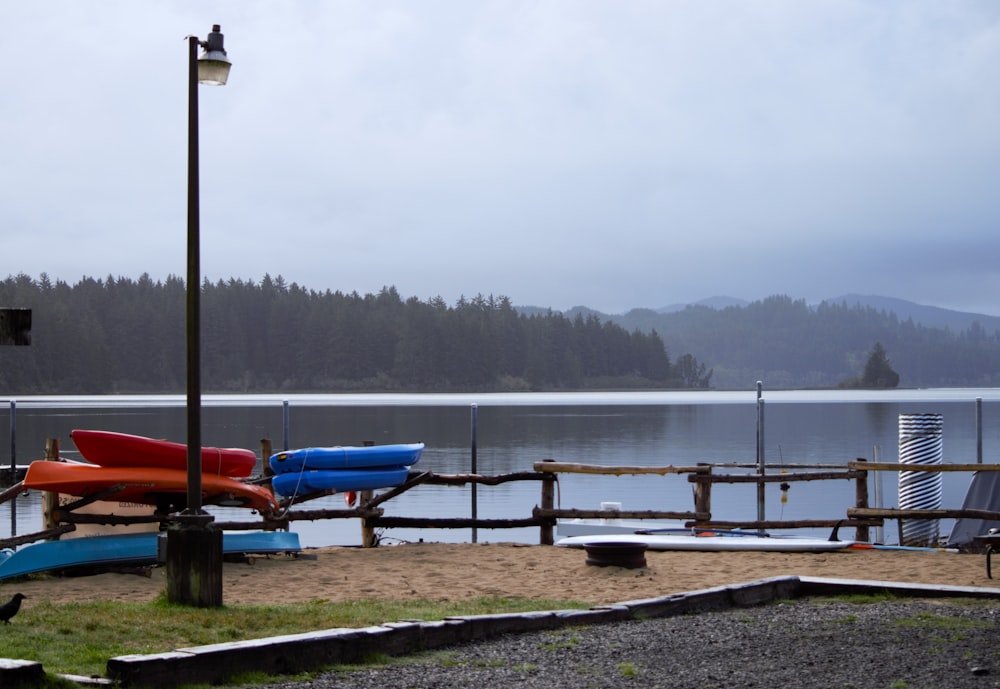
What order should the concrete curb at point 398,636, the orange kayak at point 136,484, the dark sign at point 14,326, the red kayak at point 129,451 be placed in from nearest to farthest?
the concrete curb at point 398,636, the dark sign at point 14,326, the orange kayak at point 136,484, the red kayak at point 129,451

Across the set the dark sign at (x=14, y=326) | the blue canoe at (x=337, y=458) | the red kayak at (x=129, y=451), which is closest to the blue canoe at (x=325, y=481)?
the blue canoe at (x=337, y=458)

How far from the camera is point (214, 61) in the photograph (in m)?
8.66

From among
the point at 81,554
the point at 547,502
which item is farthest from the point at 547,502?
the point at 81,554

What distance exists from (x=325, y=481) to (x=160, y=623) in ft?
20.5

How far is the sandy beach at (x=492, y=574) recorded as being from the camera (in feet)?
32.2

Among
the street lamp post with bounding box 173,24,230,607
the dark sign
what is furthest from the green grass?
the dark sign

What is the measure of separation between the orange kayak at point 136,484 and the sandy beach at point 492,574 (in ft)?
2.24

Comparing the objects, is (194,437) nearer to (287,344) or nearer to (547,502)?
(547,502)

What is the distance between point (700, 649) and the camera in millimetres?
6918

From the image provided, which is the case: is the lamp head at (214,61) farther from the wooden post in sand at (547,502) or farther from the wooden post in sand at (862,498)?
the wooden post in sand at (862,498)

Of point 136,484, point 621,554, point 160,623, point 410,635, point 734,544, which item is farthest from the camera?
point 734,544

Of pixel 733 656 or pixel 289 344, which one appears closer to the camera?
pixel 733 656

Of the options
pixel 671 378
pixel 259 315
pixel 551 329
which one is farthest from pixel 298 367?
pixel 671 378

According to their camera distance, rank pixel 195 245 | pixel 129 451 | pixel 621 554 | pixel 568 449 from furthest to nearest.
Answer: pixel 568 449, pixel 129 451, pixel 621 554, pixel 195 245
